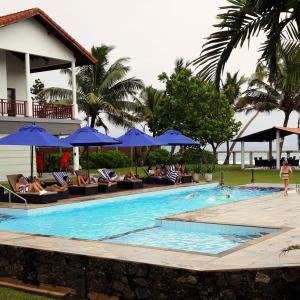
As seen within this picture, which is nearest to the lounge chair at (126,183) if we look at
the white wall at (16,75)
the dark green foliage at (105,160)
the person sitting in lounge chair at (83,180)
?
the person sitting in lounge chair at (83,180)

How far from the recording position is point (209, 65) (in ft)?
16.0

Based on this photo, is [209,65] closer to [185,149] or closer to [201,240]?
[201,240]

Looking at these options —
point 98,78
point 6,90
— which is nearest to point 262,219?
point 6,90

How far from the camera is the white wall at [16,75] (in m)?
26.3

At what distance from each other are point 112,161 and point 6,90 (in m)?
8.91

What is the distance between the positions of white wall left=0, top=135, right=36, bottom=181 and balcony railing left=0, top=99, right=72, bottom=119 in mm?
1874

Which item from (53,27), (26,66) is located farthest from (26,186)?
(53,27)

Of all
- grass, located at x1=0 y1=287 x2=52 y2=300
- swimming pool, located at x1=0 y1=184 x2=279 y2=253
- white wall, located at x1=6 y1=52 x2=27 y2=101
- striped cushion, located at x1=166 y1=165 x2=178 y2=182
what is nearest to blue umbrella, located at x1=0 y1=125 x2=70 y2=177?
swimming pool, located at x1=0 y1=184 x2=279 y2=253

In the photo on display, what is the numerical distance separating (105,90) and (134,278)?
28.6m

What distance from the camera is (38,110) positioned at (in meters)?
24.7

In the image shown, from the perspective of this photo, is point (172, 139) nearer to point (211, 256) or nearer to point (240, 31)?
point (211, 256)

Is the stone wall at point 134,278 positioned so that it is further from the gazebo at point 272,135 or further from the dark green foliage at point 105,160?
the gazebo at point 272,135

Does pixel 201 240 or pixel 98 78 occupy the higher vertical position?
pixel 98 78

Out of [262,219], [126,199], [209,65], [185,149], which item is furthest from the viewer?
[185,149]
